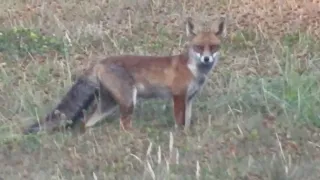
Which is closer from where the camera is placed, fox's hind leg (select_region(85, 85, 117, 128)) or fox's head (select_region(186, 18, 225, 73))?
fox's head (select_region(186, 18, 225, 73))

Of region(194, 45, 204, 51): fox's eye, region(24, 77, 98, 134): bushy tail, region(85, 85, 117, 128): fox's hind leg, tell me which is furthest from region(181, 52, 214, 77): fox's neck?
region(24, 77, 98, 134): bushy tail

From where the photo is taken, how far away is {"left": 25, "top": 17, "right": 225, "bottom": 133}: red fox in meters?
8.73

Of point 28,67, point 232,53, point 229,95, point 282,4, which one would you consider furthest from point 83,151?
point 282,4

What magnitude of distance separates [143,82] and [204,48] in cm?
71

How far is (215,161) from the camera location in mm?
7281

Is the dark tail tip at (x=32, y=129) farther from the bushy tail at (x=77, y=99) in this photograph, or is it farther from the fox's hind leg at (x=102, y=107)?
the fox's hind leg at (x=102, y=107)

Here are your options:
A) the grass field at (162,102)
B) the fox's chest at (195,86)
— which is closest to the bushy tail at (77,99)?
the grass field at (162,102)

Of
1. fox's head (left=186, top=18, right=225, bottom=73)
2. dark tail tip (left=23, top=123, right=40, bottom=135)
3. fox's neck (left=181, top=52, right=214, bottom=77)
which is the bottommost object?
dark tail tip (left=23, top=123, right=40, bottom=135)

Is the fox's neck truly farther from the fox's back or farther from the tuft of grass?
the tuft of grass

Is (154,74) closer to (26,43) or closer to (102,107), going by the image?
(102,107)

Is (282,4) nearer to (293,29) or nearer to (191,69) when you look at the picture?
(293,29)

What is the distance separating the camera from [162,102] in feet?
30.9

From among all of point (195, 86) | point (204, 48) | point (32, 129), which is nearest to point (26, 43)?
point (32, 129)

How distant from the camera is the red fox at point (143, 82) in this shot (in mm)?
8727
